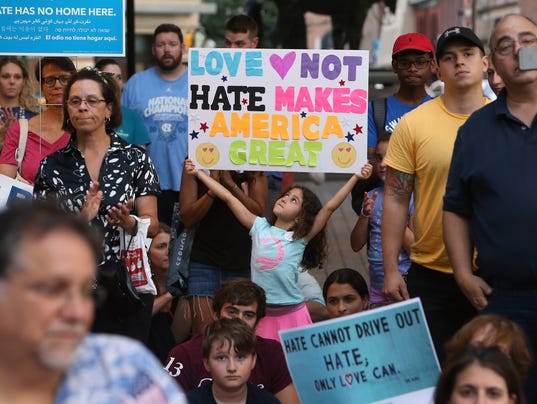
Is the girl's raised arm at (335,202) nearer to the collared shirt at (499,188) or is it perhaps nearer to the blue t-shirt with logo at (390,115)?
the blue t-shirt with logo at (390,115)

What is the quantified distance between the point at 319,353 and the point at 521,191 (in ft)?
3.25

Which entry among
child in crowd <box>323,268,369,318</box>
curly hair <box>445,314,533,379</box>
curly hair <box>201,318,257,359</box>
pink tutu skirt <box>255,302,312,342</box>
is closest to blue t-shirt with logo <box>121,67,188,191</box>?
child in crowd <box>323,268,369,318</box>

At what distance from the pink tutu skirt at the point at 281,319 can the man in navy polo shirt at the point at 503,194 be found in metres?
2.01

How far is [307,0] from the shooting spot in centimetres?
1512

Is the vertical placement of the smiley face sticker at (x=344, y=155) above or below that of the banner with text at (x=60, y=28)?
below

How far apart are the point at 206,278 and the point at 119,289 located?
1.66 meters

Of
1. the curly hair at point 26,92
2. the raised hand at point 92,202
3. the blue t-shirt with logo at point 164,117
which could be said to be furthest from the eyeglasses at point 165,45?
the raised hand at point 92,202

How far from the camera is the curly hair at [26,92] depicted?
8.79m

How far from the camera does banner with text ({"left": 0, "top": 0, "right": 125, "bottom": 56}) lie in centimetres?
757

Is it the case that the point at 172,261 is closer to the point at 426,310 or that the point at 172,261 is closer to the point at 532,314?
the point at 426,310

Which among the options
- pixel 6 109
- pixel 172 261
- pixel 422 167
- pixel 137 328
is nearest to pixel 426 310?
pixel 422 167

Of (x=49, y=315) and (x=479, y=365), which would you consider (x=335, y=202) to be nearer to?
(x=479, y=365)

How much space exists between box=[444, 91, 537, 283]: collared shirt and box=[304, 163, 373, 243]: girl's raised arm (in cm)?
164

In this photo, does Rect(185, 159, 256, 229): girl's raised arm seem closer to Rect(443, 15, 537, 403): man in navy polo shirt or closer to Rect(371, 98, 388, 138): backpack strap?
Rect(371, 98, 388, 138): backpack strap
